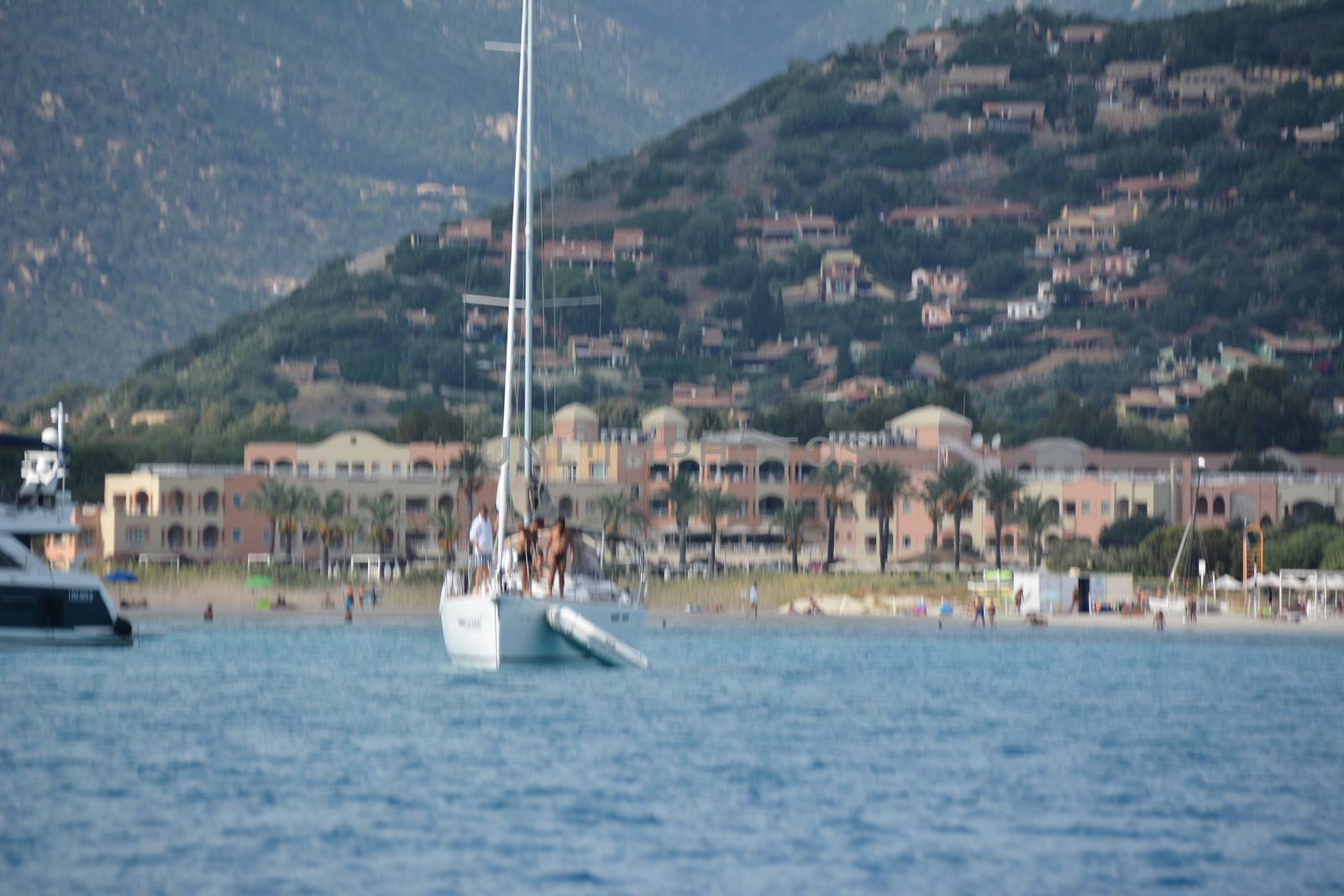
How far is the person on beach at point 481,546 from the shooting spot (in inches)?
1966

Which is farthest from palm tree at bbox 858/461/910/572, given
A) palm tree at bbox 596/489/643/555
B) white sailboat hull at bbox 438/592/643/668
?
white sailboat hull at bbox 438/592/643/668

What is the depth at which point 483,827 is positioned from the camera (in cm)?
3014

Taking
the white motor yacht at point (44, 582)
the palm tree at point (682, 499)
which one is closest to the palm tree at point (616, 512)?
the palm tree at point (682, 499)

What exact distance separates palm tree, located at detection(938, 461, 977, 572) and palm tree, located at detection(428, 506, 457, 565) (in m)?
24.1

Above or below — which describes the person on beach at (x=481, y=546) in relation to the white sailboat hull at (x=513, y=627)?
above

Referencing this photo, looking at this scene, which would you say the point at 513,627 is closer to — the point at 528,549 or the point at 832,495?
the point at 528,549

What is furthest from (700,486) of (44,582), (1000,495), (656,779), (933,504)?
(656,779)

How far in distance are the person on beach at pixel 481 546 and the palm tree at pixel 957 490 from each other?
220 ft

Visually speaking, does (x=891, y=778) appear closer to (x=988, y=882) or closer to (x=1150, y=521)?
(x=988, y=882)

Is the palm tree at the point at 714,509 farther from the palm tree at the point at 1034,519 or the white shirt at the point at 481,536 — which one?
the white shirt at the point at 481,536

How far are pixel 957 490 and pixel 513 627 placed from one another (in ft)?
234

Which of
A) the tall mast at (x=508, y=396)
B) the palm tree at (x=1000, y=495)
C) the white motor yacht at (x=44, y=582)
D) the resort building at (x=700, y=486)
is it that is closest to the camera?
the tall mast at (x=508, y=396)

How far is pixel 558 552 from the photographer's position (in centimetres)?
4878

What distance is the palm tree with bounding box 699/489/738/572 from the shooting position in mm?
122062
